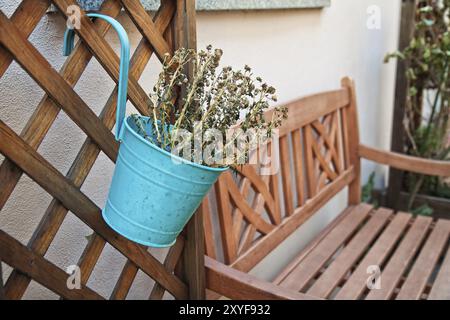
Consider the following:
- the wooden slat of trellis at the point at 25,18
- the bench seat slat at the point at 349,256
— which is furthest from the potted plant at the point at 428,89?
the wooden slat of trellis at the point at 25,18

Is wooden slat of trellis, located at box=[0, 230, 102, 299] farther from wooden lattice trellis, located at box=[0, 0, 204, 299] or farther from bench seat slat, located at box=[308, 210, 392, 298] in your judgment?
bench seat slat, located at box=[308, 210, 392, 298]

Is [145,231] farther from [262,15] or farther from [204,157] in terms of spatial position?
[262,15]

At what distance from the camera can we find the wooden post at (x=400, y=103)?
298 cm

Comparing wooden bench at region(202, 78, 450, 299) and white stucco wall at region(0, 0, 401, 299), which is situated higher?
white stucco wall at region(0, 0, 401, 299)

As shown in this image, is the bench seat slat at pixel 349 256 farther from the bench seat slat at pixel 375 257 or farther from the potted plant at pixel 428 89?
the potted plant at pixel 428 89

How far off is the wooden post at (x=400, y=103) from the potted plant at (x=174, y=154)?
2.34 metres

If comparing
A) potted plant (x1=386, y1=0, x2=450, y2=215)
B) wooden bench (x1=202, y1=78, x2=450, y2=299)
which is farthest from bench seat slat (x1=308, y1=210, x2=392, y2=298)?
potted plant (x1=386, y1=0, x2=450, y2=215)

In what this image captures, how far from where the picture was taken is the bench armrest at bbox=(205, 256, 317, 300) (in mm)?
1296

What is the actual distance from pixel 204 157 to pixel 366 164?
2.44 meters

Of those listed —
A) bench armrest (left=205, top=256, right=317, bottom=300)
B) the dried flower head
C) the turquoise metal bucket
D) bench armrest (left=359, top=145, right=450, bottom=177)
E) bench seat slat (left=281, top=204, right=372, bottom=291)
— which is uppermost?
the dried flower head

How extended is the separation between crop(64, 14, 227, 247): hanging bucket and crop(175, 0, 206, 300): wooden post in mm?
263

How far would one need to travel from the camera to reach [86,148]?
41.6 inches
